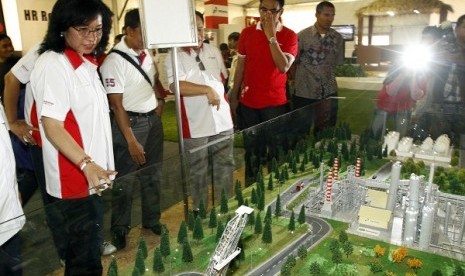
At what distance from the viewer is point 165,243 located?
2.18 metres

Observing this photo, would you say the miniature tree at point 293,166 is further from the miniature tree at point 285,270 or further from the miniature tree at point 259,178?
the miniature tree at point 285,270

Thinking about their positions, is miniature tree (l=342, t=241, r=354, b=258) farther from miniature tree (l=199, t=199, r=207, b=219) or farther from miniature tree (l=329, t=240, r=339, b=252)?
miniature tree (l=199, t=199, r=207, b=219)

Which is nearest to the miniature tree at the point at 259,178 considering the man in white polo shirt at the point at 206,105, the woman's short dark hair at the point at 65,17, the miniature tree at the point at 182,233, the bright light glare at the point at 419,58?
the man in white polo shirt at the point at 206,105

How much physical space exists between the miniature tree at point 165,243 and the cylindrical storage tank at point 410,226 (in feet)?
4.45

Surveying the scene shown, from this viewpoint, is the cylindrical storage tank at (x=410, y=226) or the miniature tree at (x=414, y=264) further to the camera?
the cylindrical storage tank at (x=410, y=226)

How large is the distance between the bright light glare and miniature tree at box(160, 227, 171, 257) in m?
3.31

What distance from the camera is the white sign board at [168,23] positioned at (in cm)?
229

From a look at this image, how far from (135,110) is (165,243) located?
910mm

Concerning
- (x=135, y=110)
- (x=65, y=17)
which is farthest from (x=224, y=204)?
(x=65, y=17)

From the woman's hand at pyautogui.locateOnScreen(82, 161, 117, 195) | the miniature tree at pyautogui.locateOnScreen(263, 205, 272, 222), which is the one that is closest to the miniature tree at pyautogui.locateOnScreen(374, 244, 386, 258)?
the miniature tree at pyautogui.locateOnScreen(263, 205, 272, 222)

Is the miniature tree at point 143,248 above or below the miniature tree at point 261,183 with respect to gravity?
below

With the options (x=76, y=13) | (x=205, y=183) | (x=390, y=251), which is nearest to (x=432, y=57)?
(x=390, y=251)

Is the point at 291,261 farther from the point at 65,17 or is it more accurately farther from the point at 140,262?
the point at 65,17

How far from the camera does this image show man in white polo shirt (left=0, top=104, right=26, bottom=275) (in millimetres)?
1457
